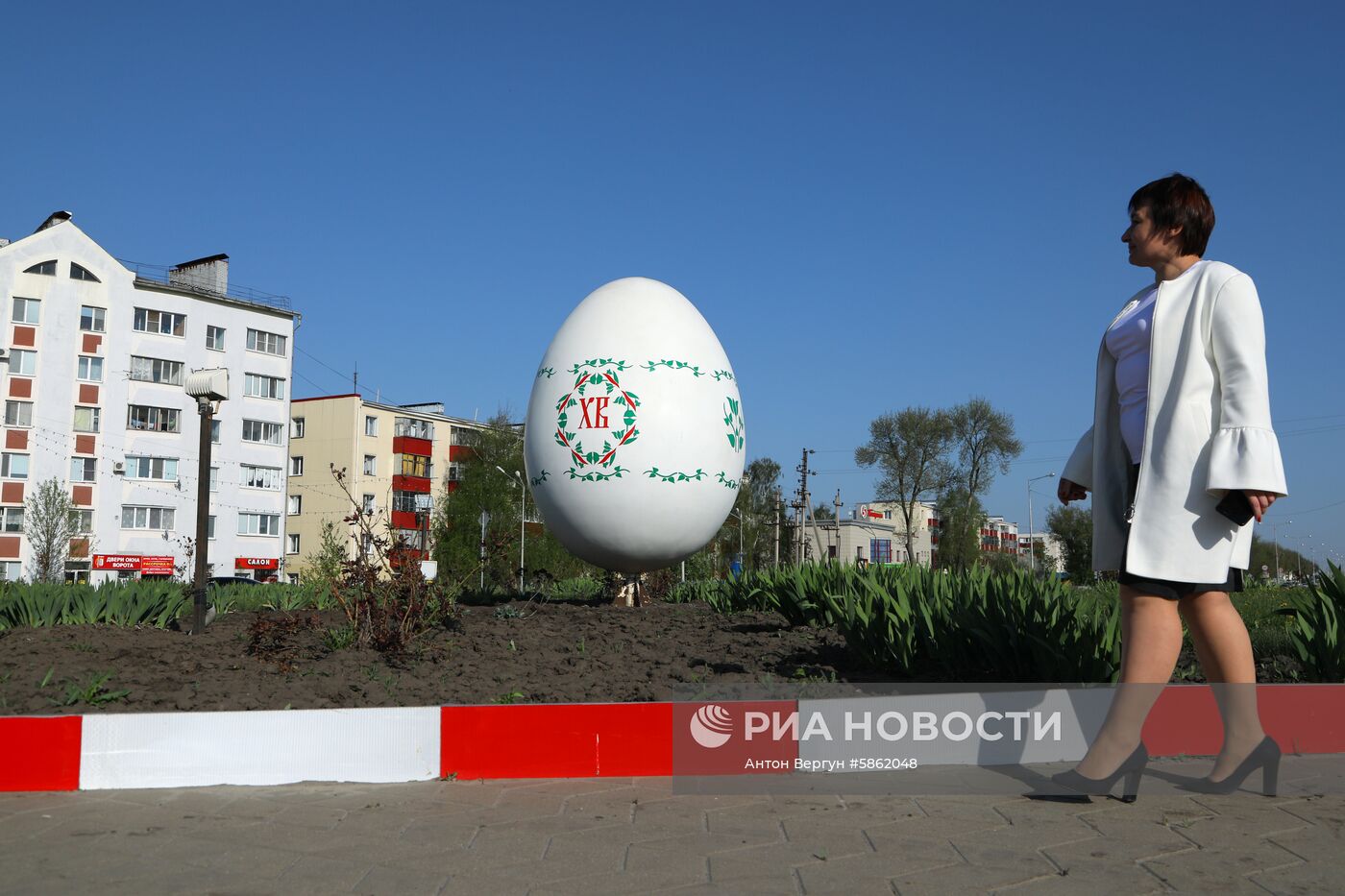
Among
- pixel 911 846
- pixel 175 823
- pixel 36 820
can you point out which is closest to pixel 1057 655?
pixel 911 846

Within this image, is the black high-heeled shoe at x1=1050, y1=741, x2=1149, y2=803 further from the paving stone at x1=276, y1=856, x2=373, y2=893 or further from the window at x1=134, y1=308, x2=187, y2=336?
the window at x1=134, y1=308, x2=187, y2=336

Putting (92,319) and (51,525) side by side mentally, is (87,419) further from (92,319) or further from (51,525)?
(51,525)

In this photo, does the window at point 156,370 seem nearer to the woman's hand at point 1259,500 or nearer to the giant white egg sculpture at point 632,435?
the giant white egg sculpture at point 632,435

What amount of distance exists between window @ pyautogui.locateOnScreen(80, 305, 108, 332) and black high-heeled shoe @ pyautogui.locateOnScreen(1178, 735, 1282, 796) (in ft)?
164

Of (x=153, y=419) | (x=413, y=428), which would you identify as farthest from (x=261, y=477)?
(x=413, y=428)

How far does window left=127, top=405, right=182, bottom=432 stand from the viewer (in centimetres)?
4647

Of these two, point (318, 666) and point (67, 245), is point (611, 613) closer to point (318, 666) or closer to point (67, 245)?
point (318, 666)

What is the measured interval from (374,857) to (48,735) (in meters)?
1.84

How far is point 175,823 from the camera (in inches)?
140

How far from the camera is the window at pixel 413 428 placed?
2564 inches

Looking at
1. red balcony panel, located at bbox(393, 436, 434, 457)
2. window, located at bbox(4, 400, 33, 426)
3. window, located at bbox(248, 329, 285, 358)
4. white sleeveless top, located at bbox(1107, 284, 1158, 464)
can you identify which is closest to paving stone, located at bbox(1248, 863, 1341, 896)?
white sleeveless top, located at bbox(1107, 284, 1158, 464)

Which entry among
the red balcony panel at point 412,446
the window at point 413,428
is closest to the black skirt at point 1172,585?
the red balcony panel at point 412,446

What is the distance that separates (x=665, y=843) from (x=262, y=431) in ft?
168

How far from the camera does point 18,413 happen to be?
144 feet
